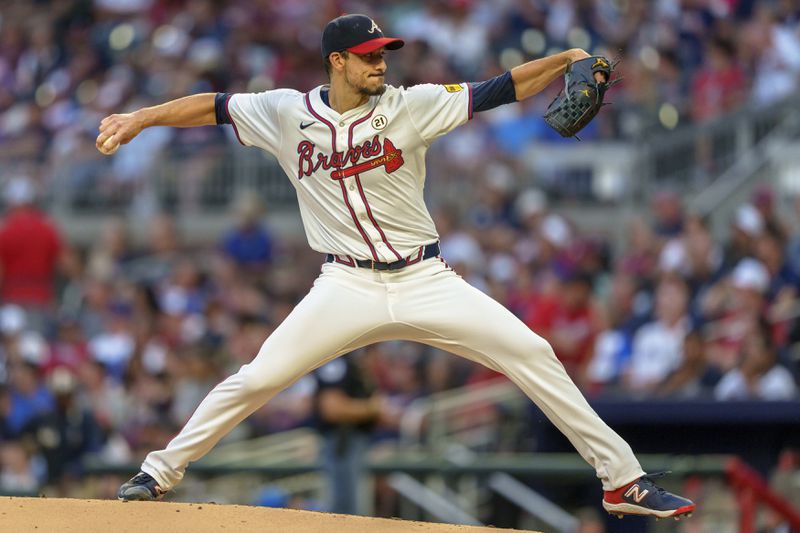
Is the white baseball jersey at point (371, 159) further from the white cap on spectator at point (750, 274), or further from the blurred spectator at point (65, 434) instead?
the blurred spectator at point (65, 434)

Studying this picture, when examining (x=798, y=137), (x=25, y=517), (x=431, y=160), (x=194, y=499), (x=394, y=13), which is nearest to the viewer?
(x=25, y=517)

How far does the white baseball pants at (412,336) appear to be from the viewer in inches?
231

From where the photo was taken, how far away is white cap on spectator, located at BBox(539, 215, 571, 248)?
12.5 m

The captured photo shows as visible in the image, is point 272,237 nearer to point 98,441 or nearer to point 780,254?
point 98,441

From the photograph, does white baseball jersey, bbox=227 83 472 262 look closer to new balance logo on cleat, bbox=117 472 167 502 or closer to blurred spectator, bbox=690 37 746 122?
new balance logo on cleat, bbox=117 472 167 502

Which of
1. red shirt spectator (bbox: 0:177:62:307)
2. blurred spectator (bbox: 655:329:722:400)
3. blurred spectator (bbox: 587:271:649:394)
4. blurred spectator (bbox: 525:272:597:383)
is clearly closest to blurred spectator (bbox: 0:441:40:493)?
red shirt spectator (bbox: 0:177:62:307)

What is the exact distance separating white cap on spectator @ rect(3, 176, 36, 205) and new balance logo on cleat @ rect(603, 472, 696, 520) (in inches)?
413

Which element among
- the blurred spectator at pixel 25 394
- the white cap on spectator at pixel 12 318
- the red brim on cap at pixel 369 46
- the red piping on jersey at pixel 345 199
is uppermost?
the red brim on cap at pixel 369 46

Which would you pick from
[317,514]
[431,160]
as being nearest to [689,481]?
[317,514]

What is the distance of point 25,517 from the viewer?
20.0ft

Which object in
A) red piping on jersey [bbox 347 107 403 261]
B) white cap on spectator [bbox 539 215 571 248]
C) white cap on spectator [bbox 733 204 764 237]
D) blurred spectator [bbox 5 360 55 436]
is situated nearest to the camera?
red piping on jersey [bbox 347 107 403 261]

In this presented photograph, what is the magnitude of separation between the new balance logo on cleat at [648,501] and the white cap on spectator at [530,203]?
7.03 metres

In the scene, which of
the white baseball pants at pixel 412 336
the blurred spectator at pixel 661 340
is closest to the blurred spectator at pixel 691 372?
the blurred spectator at pixel 661 340

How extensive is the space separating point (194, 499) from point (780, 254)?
439 cm
